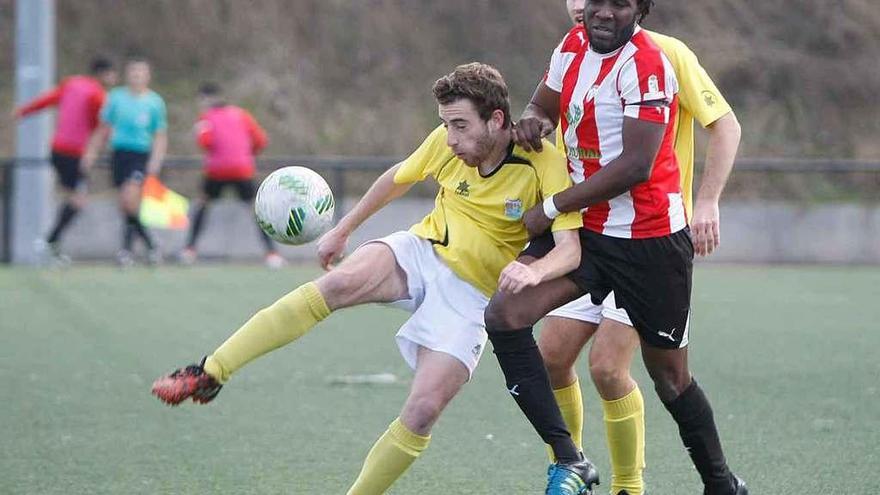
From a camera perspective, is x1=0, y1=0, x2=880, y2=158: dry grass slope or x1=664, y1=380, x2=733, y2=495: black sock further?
x1=0, y1=0, x2=880, y2=158: dry grass slope

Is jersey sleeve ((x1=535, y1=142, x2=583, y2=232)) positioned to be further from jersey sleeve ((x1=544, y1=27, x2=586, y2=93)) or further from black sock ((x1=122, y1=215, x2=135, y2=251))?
black sock ((x1=122, y1=215, x2=135, y2=251))

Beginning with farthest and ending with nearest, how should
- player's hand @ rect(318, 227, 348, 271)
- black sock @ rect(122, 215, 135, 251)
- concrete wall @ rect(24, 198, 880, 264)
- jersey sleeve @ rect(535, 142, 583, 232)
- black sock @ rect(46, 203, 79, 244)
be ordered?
1. concrete wall @ rect(24, 198, 880, 264)
2. black sock @ rect(122, 215, 135, 251)
3. black sock @ rect(46, 203, 79, 244)
4. player's hand @ rect(318, 227, 348, 271)
5. jersey sleeve @ rect(535, 142, 583, 232)

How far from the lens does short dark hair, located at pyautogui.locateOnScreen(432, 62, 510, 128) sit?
4.38 meters

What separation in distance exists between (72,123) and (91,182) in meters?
3.97

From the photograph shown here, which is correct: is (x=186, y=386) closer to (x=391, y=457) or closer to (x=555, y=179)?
(x=391, y=457)

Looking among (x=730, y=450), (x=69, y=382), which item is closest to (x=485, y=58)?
(x=69, y=382)

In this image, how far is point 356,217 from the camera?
4742 mm

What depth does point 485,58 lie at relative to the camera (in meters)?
20.9

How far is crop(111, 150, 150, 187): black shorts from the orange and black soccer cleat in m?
10.4

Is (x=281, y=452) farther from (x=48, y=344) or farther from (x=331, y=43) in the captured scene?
(x=331, y=43)

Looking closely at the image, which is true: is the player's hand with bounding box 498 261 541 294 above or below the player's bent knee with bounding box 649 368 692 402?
above

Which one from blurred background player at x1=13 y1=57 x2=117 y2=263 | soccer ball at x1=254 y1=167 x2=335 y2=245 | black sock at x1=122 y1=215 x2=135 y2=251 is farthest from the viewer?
black sock at x1=122 y1=215 x2=135 y2=251

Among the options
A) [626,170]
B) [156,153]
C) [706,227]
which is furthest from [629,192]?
[156,153]

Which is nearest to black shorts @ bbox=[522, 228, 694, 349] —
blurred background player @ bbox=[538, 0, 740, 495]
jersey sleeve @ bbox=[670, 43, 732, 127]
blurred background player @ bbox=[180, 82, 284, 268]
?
blurred background player @ bbox=[538, 0, 740, 495]
